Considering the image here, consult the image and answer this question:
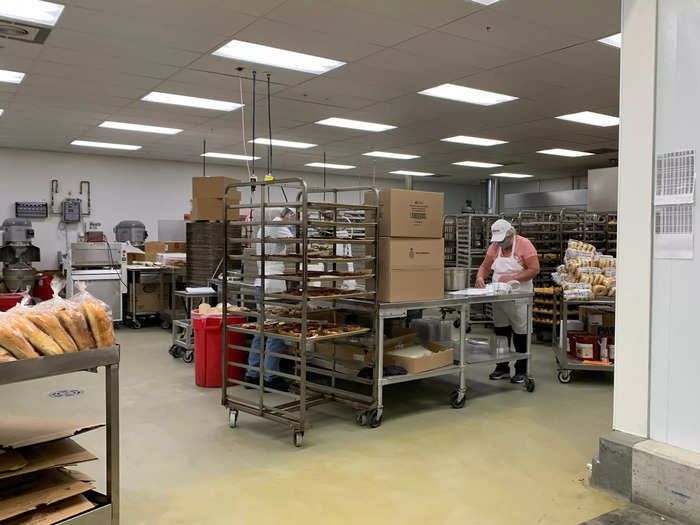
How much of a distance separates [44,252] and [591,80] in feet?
31.6

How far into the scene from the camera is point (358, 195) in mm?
14727

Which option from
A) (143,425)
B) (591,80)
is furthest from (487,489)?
(591,80)

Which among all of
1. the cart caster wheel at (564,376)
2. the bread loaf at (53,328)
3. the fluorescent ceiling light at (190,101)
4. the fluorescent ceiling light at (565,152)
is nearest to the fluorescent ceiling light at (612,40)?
the cart caster wheel at (564,376)

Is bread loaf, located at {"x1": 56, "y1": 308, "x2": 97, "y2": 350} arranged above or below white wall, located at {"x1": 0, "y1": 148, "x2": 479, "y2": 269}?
below

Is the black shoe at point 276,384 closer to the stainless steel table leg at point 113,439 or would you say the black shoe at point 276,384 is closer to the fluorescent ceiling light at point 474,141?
the stainless steel table leg at point 113,439

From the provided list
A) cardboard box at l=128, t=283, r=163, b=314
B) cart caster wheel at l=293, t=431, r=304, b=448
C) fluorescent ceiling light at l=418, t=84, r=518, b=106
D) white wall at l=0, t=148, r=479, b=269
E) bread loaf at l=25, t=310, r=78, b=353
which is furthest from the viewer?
white wall at l=0, t=148, r=479, b=269

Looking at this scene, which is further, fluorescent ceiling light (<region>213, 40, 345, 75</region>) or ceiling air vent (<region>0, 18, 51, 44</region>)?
fluorescent ceiling light (<region>213, 40, 345, 75</region>)

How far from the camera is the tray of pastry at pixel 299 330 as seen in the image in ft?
11.6

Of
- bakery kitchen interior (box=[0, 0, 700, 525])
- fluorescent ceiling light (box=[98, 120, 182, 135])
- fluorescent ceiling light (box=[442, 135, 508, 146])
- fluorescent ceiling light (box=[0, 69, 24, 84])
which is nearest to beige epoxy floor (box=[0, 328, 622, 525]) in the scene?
bakery kitchen interior (box=[0, 0, 700, 525])

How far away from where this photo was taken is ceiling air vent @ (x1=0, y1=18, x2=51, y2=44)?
4461 millimetres

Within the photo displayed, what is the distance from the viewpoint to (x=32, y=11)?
433 centimetres

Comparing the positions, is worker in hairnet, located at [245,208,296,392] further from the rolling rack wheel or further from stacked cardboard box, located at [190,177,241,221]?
stacked cardboard box, located at [190,177,241,221]

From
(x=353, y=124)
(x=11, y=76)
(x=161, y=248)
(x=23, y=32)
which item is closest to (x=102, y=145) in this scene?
(x=161, y=248)

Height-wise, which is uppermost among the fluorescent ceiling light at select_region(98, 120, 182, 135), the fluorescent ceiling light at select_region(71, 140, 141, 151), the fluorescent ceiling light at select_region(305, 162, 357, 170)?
the fluorescent ceiling light at select_region(305, 162, 357, 170)
